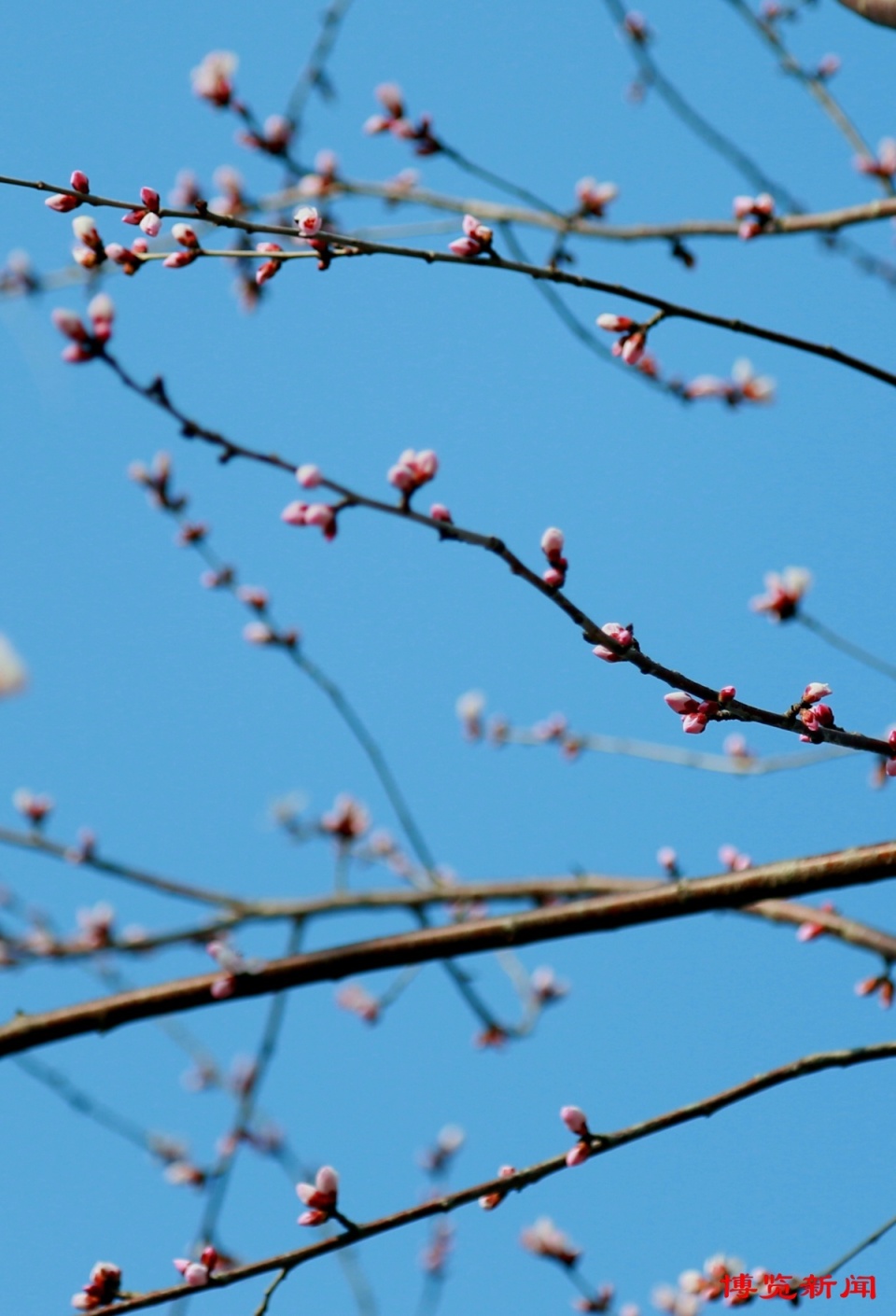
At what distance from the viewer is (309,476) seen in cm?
161

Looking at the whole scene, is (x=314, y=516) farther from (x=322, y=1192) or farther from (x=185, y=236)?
(x=322, y=1192)

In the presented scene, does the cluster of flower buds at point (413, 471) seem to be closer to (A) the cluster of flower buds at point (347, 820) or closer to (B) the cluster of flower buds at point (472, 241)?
(B) the cluster of flower buds at point (472, 241)

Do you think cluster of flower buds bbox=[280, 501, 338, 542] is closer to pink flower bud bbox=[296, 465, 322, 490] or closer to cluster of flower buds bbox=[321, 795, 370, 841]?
pink flower bud bbox=[296, 465, 322, 490]

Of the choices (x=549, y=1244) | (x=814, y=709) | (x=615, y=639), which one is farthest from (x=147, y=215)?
(x=549, y=1244)

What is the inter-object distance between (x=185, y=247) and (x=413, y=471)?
2.25 ft

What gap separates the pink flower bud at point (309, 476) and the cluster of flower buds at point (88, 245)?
69 centimetres

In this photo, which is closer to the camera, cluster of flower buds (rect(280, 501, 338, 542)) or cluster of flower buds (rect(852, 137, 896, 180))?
cluster of flower buds (rect(280, 501, 338, 542))

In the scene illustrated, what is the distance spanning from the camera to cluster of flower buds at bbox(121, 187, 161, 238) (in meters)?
1.79

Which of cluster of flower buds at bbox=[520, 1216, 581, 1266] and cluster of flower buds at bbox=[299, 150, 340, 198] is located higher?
cluster of flower buds at bbox=[299, 150, 340, 198]

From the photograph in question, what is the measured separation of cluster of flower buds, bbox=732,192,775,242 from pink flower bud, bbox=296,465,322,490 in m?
1.49

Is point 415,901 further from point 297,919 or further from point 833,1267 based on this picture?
point 833,1267

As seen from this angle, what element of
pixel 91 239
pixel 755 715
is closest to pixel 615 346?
pixel 755 715

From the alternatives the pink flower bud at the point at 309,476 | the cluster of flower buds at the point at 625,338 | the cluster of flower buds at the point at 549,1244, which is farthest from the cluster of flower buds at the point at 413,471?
the cluster of flower buds at the point at 549,1244

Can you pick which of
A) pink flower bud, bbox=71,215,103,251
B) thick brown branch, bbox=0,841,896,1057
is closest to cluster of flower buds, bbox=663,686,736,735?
thick brown branch, bbox=0,841,896,1057
